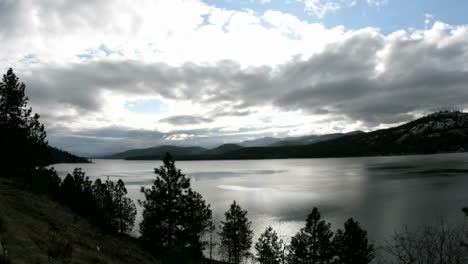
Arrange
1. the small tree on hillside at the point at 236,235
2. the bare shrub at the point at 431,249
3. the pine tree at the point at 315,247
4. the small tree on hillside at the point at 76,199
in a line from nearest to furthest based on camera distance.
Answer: the bare shrub at the point at 431,249 < the pine tree at the point at 315,247 < the small tree on hillside at the point at 236,235 < the small tree on hillside at the point at 76,199

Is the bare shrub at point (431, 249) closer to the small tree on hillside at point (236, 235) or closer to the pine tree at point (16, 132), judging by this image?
the small tree on hillside at point (236, 235)

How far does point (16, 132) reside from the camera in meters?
37.8

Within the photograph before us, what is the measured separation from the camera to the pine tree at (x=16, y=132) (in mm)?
36062

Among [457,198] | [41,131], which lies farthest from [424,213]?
[41,131]

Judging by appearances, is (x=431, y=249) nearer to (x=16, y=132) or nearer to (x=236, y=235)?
(x=236, y=235)

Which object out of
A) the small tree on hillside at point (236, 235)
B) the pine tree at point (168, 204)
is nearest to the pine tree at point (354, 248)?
the small tree on hillside at point (236, 235)

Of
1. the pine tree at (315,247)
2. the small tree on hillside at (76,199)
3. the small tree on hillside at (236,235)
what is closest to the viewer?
the pine tree at (315,247)

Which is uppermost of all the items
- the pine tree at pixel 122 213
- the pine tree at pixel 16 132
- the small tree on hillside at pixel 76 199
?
the pine tree at pixel 16 132

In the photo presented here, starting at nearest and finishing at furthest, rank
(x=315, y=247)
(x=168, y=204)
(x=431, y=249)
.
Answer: (x=431, y=249) < (x=168, y=204) < (x=315, y=247)

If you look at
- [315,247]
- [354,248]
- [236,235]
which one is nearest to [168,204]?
[236,235]

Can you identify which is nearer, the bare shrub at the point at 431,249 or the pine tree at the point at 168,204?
the bare shrub at the point at 431,249

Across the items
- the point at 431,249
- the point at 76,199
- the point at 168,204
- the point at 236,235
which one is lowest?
the point at 236,235

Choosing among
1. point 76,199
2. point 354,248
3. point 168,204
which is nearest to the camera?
point 354,248

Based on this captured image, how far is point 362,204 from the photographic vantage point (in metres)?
75.3
